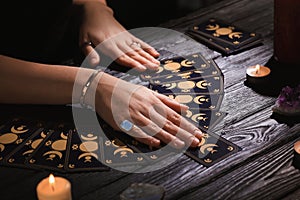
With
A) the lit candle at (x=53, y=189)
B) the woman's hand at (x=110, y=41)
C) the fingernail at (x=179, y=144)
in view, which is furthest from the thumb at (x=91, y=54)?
the lit candle at (x=53, y=189)

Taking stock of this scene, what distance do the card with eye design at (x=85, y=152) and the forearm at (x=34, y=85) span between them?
0.17 m

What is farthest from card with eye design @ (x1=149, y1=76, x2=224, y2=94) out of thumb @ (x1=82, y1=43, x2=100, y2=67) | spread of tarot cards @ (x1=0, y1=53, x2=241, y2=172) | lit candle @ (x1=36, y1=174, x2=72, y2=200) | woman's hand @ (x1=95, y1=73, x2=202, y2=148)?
lit candle @ (x1=36, y1=174, x2=72, y2=200)

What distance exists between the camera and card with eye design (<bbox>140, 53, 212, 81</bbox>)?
6.04ft

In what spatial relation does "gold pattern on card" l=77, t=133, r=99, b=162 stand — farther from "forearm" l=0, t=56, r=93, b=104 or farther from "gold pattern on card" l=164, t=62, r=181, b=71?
"gold pattern on card" l=164, t=62, r=181, b=71

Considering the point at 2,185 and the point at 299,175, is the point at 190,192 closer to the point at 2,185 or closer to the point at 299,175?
the point at 299,175

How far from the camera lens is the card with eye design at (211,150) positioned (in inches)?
57.6

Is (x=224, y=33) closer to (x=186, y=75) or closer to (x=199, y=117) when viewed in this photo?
(x=186, y=75)

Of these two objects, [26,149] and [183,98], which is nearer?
[26,149]

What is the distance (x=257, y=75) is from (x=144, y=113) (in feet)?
1.26

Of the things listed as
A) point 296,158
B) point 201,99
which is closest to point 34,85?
point 201,99

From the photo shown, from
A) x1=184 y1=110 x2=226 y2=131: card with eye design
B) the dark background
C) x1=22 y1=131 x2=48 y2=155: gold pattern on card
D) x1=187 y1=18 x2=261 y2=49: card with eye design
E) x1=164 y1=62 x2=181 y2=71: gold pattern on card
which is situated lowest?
the dark background

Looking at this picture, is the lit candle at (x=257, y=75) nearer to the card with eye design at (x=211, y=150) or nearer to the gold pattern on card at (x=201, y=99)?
the gold pattern on card at (x=201, y=99)

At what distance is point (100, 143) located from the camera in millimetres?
1540

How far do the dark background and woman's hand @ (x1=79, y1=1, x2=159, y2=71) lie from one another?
1201 millimetres
